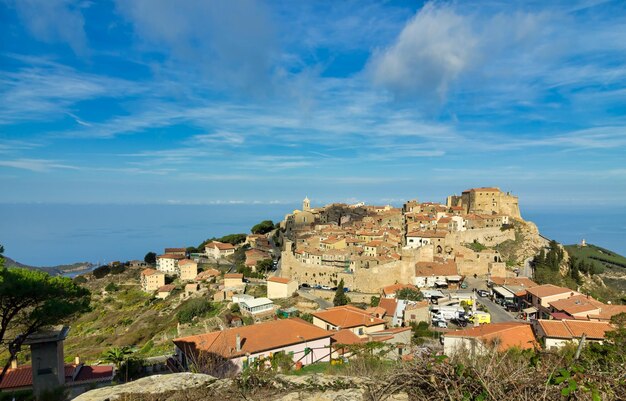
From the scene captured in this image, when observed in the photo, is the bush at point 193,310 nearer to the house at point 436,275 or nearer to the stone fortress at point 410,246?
the stone fortress at point 410,246

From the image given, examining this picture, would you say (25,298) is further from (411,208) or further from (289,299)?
(411,208)

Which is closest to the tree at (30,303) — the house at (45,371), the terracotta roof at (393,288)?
the house at (45,371)

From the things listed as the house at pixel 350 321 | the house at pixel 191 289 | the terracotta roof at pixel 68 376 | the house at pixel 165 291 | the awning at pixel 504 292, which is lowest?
the house at pixel 165 291

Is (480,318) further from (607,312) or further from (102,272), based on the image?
(102,272)

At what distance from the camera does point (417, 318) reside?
24234 millimetres

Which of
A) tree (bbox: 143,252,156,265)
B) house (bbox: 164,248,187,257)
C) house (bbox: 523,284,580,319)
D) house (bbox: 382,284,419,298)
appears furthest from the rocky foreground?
tree (bbox: 143,252,156,265)

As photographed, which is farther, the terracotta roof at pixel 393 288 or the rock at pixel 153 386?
the terracotta roof at pixel 393 288

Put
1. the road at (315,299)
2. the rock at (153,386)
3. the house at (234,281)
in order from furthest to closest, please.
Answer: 1. the house at (234,281)
2. the road at (315,299)
3. the rock at (153,386)

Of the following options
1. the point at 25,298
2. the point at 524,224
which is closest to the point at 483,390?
the point at 25,298

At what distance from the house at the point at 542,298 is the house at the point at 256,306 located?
62.0 ft

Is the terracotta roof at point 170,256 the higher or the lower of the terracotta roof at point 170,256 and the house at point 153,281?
the higher

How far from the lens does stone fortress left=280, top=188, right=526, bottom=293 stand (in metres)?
35.2

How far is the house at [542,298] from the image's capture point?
82.9 ft

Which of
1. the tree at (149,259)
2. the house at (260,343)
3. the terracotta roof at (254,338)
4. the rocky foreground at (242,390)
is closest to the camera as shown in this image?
the rocky foreground at (242,390)
